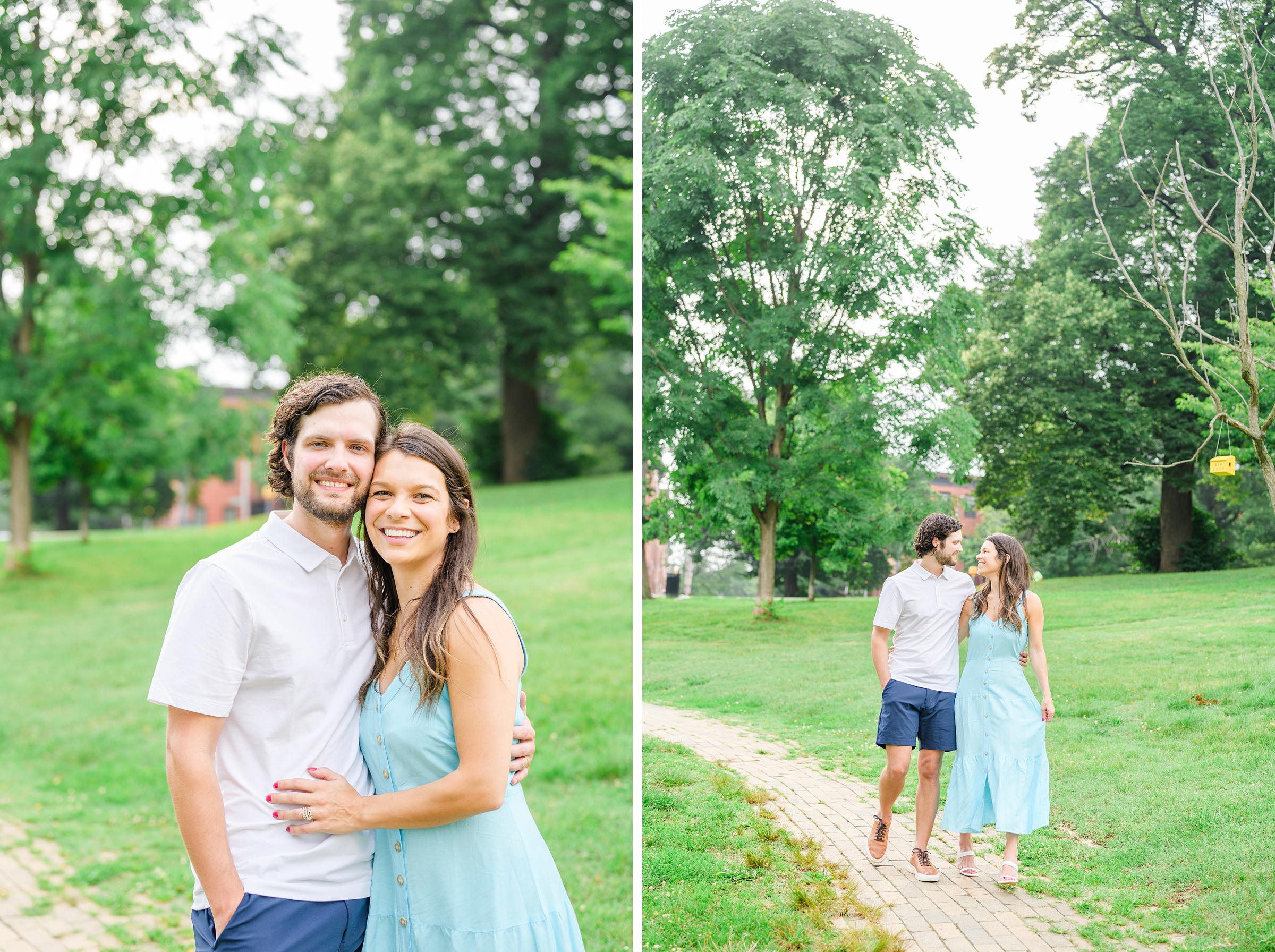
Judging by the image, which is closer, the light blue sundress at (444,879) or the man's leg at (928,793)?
the light blue sundress at (444,879)

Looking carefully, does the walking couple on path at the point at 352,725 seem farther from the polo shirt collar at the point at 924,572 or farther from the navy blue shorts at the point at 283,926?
the polo shirt collar at the point at 924,572

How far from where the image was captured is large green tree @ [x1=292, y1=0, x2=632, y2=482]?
78.8 feet

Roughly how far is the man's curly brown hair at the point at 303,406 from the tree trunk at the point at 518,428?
24419mm

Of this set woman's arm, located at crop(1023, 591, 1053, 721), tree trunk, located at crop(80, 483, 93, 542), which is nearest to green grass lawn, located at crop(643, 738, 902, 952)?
woman's arm, located at crop(1023, 591, 1053, 721)

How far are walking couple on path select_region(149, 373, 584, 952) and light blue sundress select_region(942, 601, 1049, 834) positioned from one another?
6.29ft

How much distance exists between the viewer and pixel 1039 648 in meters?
3.72

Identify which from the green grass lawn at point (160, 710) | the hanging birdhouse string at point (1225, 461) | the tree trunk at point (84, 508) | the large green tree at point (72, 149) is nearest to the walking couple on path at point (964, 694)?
the hanging birdhouse string at point (1225, 461)

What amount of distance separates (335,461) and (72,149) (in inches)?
643

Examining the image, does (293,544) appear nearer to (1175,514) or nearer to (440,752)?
(440,752)

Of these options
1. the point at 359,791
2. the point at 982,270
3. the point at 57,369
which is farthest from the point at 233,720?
the point at 57,369

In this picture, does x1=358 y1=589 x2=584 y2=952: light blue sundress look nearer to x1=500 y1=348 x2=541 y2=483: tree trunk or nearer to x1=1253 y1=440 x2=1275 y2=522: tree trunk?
x1=1253 y1=440 x2=1275 y2=522: tree trunk

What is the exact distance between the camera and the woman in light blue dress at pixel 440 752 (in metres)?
2.22

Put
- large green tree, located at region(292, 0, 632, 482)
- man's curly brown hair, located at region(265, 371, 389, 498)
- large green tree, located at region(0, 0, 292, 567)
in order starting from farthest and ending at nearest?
large green tree, located at region(292, 0, 632, 482) < large green tree, located at region(0, 0, 292, 567) < man's curly brown hair, located at region(265, 371, 389, 498)

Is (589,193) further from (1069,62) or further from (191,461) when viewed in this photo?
(1069,62)
